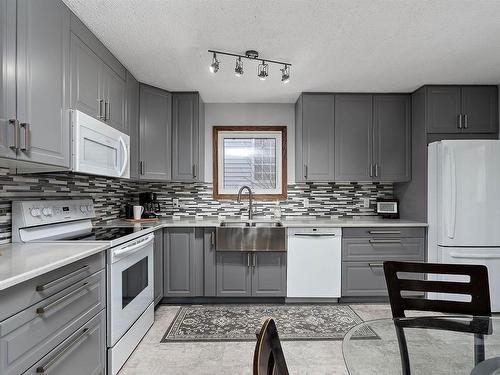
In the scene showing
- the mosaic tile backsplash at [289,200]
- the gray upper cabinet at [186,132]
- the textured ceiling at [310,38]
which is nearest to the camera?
the textured ceiling at [310,38]

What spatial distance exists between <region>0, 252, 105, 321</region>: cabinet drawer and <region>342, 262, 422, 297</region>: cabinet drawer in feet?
7.81

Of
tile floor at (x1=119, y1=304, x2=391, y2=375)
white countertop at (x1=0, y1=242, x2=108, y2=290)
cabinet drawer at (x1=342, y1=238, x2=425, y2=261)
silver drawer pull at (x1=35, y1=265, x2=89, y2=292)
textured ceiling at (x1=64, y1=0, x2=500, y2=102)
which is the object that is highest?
textured ceiling at (x1=64, y1=0, x2=500, y2=102)

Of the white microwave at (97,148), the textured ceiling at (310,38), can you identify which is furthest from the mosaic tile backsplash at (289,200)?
the textured ceiling at (310,38)

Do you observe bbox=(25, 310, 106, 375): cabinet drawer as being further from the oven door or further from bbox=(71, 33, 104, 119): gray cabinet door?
bbox=(71, 33, 104, 119): gray cabinet door

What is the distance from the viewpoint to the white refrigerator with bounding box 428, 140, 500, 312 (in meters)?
2.70

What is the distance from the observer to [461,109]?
306 centimetres

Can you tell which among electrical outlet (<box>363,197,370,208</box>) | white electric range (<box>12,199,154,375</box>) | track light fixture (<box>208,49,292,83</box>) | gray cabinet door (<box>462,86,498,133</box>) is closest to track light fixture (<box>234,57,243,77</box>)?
track light fixture (<box>208,49,292,83</box>)

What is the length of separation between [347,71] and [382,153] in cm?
108

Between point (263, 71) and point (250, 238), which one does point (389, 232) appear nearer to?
point (250, 238)

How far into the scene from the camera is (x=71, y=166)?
1.79m

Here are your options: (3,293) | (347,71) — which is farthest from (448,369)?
(347,71)

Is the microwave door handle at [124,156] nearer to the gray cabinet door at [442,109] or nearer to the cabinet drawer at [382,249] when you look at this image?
the cabinet drawer at [382,249]

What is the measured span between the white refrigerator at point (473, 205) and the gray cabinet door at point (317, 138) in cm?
110

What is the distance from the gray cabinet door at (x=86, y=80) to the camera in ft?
6.04
